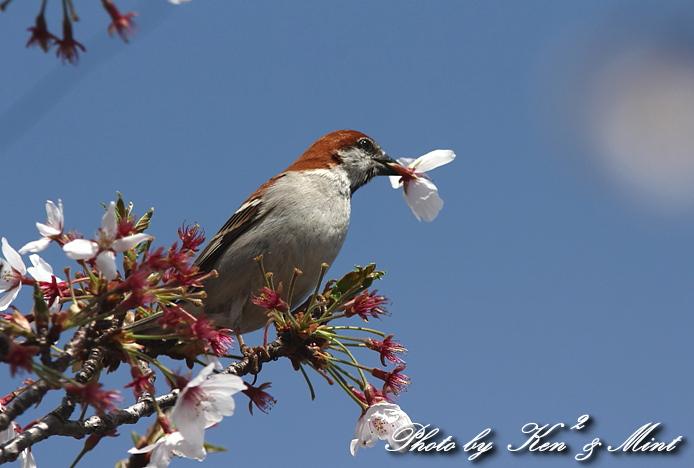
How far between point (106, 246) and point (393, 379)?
1.90 metres

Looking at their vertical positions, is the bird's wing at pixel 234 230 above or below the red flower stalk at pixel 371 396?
above

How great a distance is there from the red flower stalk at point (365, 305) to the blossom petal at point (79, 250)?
173 cm

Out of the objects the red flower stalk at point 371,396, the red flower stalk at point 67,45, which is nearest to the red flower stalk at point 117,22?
the red flower stalk at point 67,45

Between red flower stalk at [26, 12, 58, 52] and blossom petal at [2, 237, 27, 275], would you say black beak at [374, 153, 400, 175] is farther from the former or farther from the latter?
red flower stalk at [26, 12, 58, 52]

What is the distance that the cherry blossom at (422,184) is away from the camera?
17.2ft

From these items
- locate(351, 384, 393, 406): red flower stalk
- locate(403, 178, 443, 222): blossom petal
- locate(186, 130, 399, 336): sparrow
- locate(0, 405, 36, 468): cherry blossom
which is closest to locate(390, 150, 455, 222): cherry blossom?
locate(403, 178, 443, 222): blossom petal

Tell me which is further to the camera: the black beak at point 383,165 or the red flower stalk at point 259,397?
the black beak at point 383,165

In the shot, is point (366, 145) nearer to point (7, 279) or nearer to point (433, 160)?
point (433, 160)

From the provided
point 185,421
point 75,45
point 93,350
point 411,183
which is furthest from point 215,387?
point 411,183

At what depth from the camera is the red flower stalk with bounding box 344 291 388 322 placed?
442 cm

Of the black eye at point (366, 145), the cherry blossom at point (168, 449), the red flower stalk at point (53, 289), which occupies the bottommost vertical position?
the cherry blossom at point (168, 449)

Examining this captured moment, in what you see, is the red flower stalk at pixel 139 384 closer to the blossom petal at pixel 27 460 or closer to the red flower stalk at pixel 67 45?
the blossom petal at pixel 27 460

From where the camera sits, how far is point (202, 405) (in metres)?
3.30

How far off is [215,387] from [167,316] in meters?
0.38
